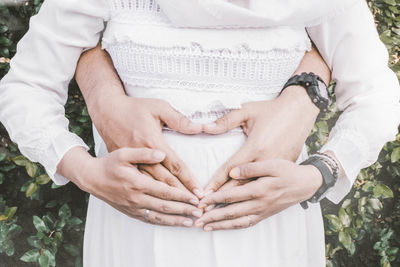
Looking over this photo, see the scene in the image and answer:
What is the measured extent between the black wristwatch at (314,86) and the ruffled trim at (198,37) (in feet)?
0.35

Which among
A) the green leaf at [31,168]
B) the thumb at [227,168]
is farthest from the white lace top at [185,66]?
the green leaf at [31,168]

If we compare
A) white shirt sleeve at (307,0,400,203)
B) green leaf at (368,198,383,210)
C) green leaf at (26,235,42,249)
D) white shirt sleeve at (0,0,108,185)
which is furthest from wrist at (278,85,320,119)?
green leaf at (26,235,42,249)

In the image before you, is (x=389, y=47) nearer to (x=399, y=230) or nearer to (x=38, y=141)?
(x=399, y=230)

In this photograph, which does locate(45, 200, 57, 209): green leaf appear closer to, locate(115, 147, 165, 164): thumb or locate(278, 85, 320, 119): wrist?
locate(115, 147, 165, 164): thumb

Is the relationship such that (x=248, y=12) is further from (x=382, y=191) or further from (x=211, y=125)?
(x=382, y=191)

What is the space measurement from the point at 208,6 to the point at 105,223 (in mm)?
653

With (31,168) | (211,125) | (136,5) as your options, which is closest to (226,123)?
(211,125)

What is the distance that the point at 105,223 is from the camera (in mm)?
1258

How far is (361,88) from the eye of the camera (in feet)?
3.86

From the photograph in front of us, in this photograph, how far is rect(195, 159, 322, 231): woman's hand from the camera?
104 centimetres

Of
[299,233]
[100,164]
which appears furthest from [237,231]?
[100,164]

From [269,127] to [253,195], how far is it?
17 centimetres

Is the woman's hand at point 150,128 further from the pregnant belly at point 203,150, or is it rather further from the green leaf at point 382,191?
the green leaf at point 382,191

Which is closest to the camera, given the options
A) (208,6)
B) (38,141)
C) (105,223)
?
(208,6)
